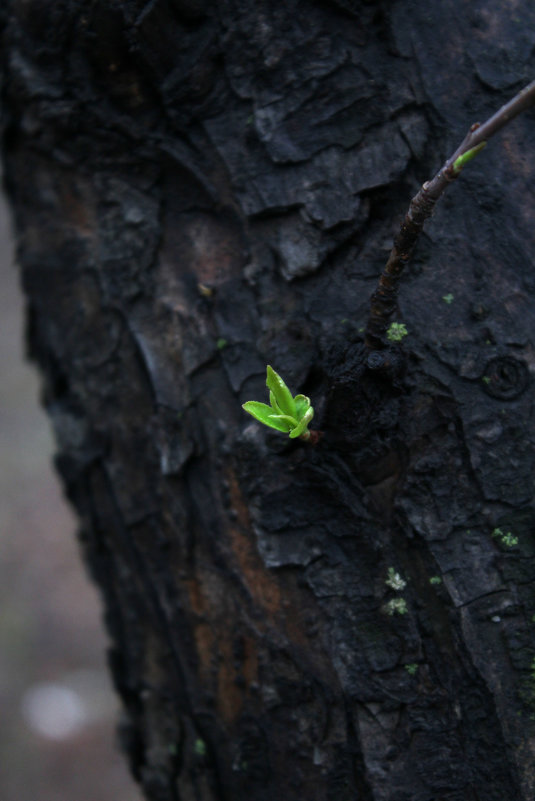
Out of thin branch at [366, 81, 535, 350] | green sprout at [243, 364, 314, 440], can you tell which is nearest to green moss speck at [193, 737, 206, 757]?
green sprout at [243, 364, 314, 440]

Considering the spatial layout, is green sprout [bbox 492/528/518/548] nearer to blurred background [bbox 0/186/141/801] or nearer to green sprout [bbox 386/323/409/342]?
green sprout [bbox 386/323/409/342]

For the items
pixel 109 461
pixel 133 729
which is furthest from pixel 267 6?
pixel 133 729

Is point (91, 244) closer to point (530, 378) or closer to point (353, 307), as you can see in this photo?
point (353, 307)

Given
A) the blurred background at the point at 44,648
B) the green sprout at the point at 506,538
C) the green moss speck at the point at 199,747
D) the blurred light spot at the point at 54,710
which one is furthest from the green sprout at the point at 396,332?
the blurred light spot at the point at 54,710

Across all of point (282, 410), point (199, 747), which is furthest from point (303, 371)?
point (199, 747)

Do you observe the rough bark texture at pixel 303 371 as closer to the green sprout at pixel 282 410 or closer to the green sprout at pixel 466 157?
the green sprout at pixel 282 410
